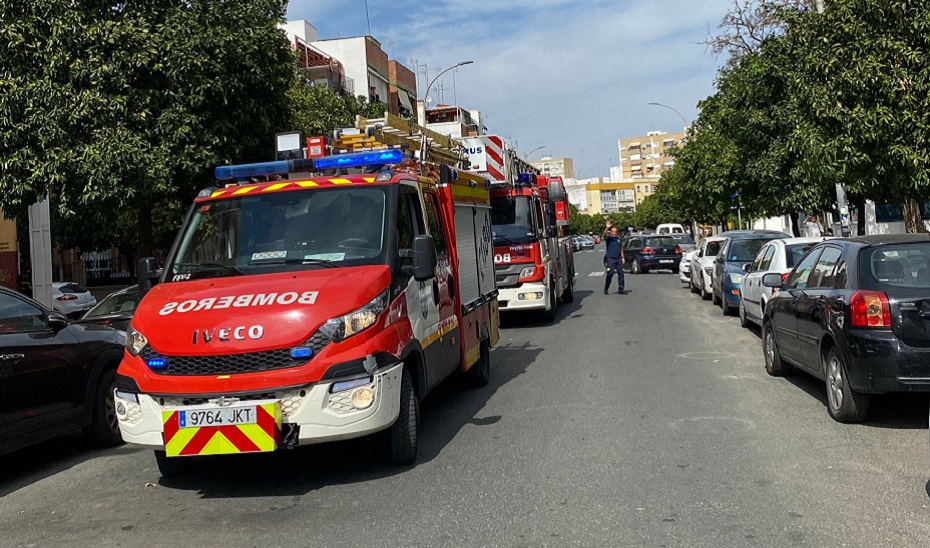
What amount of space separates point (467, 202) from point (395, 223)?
9.37ft

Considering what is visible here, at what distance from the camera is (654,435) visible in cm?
735

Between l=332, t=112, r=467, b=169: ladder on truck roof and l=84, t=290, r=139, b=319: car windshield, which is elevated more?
l=332, t=112, r=467, b=169: ladder on truck roof

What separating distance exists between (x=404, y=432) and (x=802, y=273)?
481 centimetres

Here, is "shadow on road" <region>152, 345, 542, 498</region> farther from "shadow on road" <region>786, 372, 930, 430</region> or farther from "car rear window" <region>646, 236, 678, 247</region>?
"car rear window" <region>646, 236, 678, 247</region>

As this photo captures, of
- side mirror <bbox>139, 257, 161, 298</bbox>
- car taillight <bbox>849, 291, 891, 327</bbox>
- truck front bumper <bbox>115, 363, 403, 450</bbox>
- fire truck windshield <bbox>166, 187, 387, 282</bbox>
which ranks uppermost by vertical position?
fire truck windshield <bbox>166, 187, 387, 282</bbox>

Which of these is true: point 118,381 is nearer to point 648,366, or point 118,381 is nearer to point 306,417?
point 306,417

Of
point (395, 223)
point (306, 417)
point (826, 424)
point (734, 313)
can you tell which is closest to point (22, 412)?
point (306, 417)

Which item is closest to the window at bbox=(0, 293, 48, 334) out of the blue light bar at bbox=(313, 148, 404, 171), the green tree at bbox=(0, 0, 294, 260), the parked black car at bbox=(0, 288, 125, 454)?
the parked black car at bbox=(0, 288, 125, 454)

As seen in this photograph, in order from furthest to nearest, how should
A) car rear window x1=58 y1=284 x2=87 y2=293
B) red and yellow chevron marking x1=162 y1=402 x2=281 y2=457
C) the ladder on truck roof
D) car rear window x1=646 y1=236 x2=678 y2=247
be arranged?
1. car rear window x1=646 y1=236 x2=678 y2=247
2. car rear window x1=58 y1=284 x2=87 y2=293
3. the ladder on truck roof
4. red and yellow chevron marking x1=162 y1=402 x2=281 y2=457

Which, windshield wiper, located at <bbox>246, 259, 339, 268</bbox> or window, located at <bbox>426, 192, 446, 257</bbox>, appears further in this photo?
window, located at <bbox>426, 192, 446, 257</bbox>

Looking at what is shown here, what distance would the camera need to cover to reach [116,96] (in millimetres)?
14023

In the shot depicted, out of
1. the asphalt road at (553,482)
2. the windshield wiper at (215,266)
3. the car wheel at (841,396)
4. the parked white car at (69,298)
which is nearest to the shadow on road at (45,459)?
the asphalt road at (553,482)

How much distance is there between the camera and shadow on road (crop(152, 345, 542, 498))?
6352 mm

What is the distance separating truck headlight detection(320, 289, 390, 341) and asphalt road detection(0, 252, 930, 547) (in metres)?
1.06
